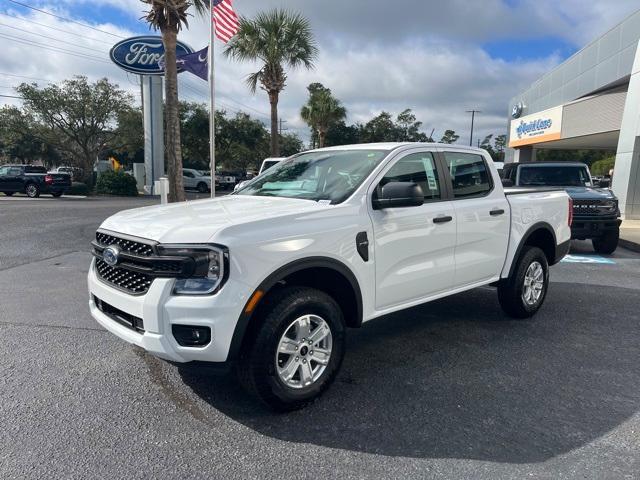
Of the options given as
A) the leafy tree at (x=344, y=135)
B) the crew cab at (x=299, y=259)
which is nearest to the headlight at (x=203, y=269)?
the crew cab at (x=299, y=259)

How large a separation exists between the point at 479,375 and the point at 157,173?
2489 centimetres

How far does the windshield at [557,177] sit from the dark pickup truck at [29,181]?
2168cm

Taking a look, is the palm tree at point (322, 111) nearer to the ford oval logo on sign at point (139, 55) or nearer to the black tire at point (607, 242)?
the ford oval logo on sign at point (139, 55)

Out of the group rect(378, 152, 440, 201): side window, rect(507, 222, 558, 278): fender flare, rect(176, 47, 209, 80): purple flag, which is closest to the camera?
rect(378, 152, 440, 201): side window

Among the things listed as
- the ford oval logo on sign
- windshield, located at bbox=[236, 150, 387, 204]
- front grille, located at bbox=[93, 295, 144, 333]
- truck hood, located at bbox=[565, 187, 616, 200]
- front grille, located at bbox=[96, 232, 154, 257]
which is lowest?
front grille, located at bbox=[93, 295, 144, 333]

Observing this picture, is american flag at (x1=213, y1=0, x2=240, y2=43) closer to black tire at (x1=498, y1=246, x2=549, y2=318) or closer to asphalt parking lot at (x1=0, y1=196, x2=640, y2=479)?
asphalt parking lot at (x1=0, y1=196, x2=640, y2=479)

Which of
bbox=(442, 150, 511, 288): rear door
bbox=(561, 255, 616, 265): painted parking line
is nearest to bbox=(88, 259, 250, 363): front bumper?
bbox=(442, 150, 511, 288): rear door

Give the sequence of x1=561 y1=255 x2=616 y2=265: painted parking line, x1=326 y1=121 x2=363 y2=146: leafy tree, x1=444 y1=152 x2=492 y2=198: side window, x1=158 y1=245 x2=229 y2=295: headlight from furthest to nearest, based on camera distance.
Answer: x1=326 y1=121 x2=363 y2=146: leafy tree < x1=561 y1=255 x2=616 y2=265: painted parking line < x1=444 y1=152 x2=492 y2=198: side window < x1=158 y1=245 x2=229 y2=295: headlight

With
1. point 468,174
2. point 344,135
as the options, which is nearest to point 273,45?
point 468,174

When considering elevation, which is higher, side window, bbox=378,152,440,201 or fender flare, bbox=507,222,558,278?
side window, bbox=378,152,440,201

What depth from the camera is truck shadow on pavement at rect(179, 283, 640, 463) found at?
9.57 feet

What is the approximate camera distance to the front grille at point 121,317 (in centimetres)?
305

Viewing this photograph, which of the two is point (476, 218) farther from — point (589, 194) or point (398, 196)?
point (589, 194)

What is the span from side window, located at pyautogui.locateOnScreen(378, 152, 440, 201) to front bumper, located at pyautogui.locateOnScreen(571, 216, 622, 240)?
6.21 metres
